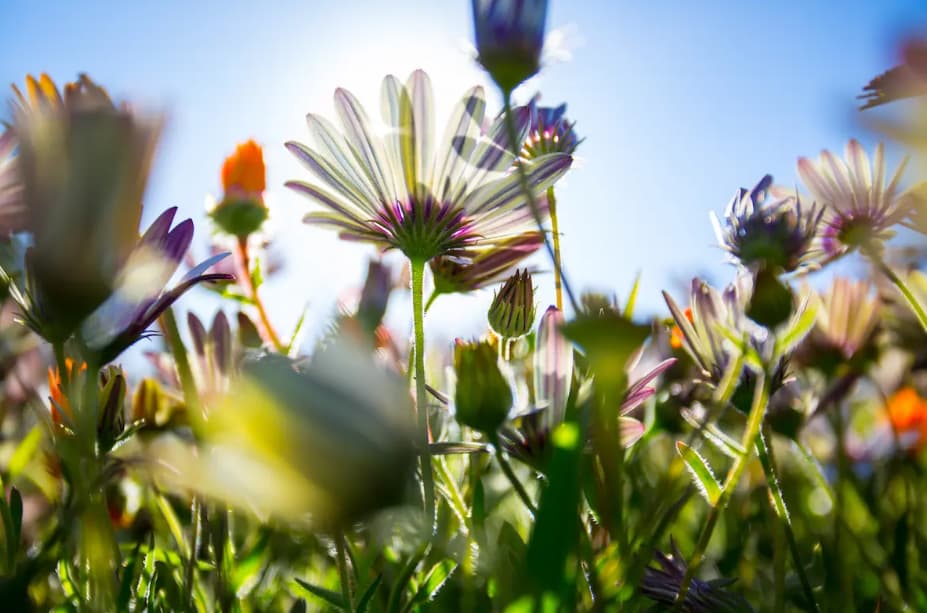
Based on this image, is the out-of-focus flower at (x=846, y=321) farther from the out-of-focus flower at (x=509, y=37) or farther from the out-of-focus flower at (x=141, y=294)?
the out-of-focus flower at (x=141, y=294)

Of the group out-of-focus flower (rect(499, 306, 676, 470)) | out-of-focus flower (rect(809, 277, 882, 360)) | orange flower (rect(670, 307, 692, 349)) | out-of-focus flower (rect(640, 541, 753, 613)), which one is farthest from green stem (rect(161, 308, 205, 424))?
out-of-focus flower (rect(809, 277, 882, 360))

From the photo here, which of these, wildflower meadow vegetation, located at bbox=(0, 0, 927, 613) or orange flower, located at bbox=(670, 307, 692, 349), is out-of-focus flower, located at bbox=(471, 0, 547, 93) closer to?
wildflower meadow vegetation, located at bbox=(0, 0, 927, 613)

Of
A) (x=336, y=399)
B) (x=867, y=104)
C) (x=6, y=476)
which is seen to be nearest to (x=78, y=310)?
(x=336, y=399)

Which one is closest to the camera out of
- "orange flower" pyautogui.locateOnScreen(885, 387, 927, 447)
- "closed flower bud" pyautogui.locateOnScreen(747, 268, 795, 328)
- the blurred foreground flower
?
the blurred foreground flower

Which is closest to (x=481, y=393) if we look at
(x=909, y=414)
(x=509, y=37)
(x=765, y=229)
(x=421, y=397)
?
(x=421, y=397)

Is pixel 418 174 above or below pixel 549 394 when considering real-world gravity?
above

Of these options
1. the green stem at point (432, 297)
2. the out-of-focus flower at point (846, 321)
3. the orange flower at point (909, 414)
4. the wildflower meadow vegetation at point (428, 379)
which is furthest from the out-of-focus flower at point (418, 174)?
the orange flower at point (909, 414)

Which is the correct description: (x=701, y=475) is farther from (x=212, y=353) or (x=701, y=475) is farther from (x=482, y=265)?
(x=212, y=353)
